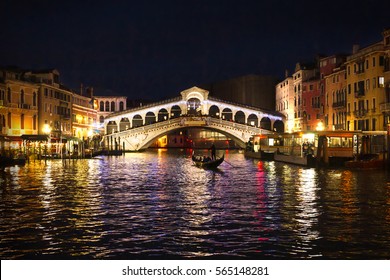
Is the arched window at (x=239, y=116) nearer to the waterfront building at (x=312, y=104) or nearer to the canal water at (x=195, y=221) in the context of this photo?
the waterfront building at (x=312, y=104)

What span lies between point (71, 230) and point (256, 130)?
5449cm

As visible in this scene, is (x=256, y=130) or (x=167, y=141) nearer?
(x=256, y=130)

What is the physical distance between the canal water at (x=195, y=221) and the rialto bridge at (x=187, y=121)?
4012cm

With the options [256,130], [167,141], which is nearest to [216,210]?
[256,130]

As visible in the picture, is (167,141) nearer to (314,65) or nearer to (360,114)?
(314,65)

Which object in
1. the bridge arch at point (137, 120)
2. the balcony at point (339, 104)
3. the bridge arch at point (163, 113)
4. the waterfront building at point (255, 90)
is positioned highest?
the waterfront building at point (255, 90)

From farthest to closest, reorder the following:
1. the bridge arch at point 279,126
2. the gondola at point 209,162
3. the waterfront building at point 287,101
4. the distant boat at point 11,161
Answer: the bridge arch at point 279,126, the waterfront building at point 287,101, the distant boat at point 11,161, the gondola at point 209,162

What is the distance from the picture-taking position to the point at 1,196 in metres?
18.1

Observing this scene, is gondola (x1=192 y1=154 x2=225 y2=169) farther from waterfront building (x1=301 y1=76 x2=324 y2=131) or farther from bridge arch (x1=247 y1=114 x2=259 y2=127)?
bridge arch (x1=247 y1=114 x2=259 y2=127)

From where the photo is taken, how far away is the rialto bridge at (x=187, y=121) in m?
65.8

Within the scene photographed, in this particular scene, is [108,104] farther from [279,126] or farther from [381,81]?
[381,81]

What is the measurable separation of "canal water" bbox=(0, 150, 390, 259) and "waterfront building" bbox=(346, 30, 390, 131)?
2001 centimetres

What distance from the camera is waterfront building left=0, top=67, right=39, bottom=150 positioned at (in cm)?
4447

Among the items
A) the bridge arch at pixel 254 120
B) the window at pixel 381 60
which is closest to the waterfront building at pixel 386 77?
the window at pixel 381 60
